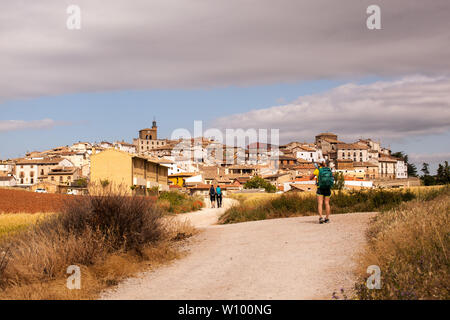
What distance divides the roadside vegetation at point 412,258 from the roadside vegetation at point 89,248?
443cm

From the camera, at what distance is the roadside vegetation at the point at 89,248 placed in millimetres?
9062

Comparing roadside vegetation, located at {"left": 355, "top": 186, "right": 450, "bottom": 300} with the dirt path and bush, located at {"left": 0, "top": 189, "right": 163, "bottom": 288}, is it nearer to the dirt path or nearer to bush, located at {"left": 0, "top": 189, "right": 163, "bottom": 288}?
the dirt path

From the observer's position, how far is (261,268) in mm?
9977

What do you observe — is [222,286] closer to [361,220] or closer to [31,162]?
[361,220]

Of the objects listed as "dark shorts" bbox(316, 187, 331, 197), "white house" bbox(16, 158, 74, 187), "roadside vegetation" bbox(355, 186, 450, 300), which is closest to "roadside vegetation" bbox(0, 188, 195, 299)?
"roadside vegetation" bbox(355, 186, 450, 300)

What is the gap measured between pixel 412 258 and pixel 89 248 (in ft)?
19.9

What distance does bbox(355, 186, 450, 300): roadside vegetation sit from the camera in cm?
732

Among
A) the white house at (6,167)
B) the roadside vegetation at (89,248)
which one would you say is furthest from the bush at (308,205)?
the white house at (6,167)

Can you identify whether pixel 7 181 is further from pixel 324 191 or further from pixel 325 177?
pixel 325 177

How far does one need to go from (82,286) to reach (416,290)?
17.2 feet

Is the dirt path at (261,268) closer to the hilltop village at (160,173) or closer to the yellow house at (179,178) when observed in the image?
the hilltop village at (160,173)

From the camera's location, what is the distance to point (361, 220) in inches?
647

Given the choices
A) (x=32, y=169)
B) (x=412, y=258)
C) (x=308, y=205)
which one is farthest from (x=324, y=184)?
(x=32, y=169)
